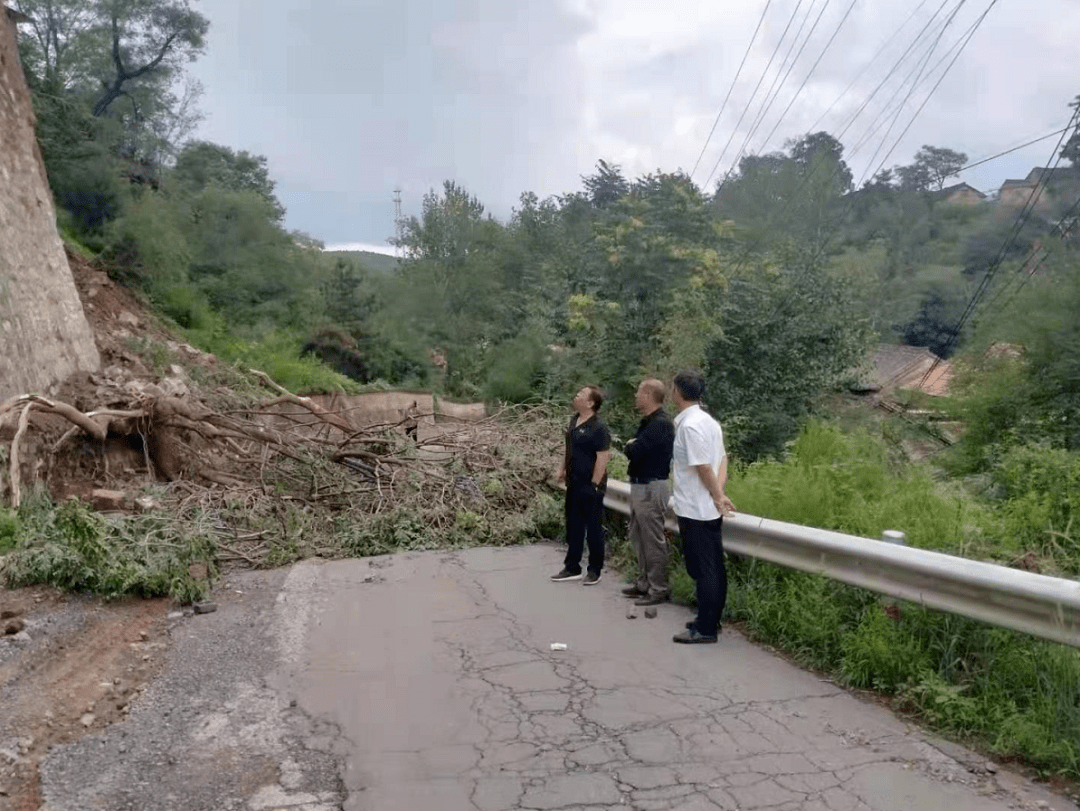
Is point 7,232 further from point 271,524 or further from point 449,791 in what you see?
point 449,791

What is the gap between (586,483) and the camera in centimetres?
823

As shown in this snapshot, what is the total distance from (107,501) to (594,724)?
7775mm

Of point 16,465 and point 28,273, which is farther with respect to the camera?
point 28,273

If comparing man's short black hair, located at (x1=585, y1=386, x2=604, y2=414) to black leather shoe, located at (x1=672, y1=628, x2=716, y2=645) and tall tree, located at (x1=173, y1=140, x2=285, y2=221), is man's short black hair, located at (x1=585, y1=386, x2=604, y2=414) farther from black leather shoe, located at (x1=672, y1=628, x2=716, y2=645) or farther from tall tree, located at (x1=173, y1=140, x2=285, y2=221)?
tall tree, located at (x1=173, y1=140, x2=285, y2=221)

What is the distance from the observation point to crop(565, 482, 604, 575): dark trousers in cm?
821

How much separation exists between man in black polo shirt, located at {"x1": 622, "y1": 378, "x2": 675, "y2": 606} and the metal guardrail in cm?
74

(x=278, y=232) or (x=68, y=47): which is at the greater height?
(x=68, y=47)

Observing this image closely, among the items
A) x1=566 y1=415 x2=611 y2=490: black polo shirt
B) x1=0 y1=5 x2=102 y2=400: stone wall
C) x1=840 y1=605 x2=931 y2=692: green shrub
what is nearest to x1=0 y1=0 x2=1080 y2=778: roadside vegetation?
x1=840 y1=605 x2=931 y2=692: green shrub

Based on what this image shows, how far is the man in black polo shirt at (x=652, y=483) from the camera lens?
23.7ft

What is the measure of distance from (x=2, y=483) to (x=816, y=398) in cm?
2076

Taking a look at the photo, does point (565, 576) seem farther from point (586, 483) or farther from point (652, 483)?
point (652, 483)

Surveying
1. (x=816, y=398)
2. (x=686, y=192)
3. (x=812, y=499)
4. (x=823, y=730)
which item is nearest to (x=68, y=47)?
(x=686, y=192)

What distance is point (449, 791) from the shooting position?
13.1 ft

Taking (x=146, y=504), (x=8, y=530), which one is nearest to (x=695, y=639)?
(x=146, y=504)
